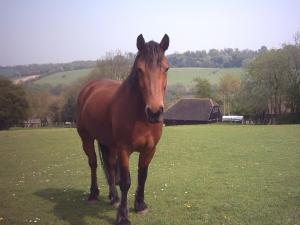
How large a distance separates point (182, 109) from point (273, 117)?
52.0 feet

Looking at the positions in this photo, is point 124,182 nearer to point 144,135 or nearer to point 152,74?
point 144,135

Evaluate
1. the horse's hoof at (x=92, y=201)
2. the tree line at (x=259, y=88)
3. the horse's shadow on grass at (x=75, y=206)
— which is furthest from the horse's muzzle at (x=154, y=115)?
the tree line at (x=259, y=88)

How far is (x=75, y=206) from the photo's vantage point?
23.7 feet

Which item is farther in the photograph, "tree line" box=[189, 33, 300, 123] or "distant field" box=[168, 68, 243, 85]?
"distant field" box=[168, 68, 243, 85]

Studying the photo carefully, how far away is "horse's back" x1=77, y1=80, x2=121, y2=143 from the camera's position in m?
6.60

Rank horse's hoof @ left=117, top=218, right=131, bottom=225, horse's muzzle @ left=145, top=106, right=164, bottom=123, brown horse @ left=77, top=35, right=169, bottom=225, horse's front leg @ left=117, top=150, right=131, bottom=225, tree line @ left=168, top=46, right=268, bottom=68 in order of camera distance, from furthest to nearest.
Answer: tree line @ left=168, top=46, right=268, bottom=68
horse's hoof @ left=117, top=218, right=131, bottom=225
horse's front leg @ left=117, top=150, right=131, bottom=225
brown horse @ left=77, top=35, right=169, bottom=225
horse's muzzle @ left=145, top=106, right=164, bottom=123

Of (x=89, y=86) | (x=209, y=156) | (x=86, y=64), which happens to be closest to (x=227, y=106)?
(x=86, y=64)

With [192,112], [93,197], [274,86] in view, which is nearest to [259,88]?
[274,86]

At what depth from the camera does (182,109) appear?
63906mm

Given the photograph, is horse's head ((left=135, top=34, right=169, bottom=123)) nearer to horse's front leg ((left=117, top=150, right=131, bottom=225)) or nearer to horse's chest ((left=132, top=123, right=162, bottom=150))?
horse's chest ((left=132, top=123, right=162, bottom=150))

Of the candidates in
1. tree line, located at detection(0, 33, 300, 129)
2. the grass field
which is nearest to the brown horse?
the grass field

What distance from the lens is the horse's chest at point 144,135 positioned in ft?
18.3

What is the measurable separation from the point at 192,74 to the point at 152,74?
9126 centimetres

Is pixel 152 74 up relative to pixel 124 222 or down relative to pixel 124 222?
up
